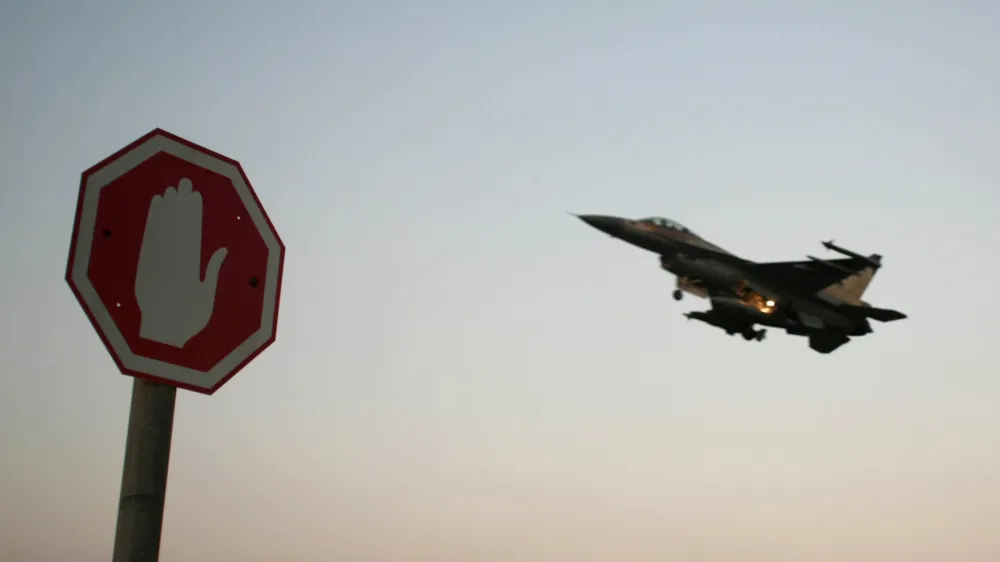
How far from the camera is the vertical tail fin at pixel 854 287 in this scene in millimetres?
52097

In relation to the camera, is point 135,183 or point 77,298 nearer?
point 77,298

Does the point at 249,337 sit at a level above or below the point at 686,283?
below

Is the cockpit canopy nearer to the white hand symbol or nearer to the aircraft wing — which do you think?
the aircraft wing

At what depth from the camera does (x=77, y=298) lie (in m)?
3.48

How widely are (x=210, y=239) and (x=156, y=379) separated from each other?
1.97 ft

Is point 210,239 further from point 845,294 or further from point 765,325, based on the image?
point 845,294

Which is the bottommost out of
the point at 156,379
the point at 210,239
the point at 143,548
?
the point at 143,548

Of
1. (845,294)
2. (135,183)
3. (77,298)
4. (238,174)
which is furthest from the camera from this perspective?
(845,294)

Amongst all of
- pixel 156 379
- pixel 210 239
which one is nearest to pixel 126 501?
pixel 156 379

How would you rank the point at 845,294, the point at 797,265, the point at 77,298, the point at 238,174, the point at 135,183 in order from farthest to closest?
1. the point at 845,294
2. the point at 797,265
3. the point at 238,174
4. the point at 135,183
5. the point at 77,298

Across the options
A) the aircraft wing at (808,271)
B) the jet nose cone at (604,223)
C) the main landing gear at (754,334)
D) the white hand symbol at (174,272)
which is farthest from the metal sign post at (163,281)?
the main landing gear at (754,334)

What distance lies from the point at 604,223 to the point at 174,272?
45.4 m

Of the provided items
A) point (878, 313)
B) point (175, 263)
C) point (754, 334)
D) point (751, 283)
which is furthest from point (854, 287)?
point (175, 263)

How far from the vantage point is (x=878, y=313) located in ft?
164
